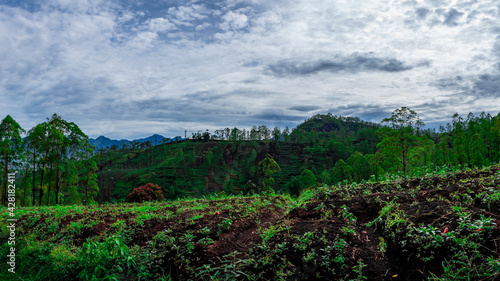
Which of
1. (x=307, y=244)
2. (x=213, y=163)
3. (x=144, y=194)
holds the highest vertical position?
(x=307, y=244)

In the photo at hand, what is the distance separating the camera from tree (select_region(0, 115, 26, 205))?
1745 centimetres

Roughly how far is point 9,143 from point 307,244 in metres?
21.7

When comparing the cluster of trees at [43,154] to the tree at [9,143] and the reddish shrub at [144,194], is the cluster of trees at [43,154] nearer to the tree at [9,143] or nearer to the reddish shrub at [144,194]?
the tree at [9,143]

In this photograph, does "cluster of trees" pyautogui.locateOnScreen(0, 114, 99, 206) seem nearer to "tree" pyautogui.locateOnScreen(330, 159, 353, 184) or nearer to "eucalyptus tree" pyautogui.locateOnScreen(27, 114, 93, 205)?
"eucalyptus tree" pyautogui.locateOnScreen(27, 114, 93, 205)

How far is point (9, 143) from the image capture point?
1766cm

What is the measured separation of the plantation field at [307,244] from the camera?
9.70 ft

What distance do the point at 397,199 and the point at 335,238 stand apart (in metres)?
1.80

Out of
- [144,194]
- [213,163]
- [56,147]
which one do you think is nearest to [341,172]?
[144,194]

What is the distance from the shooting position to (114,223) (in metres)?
5.78

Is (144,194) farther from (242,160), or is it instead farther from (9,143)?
(242,160)

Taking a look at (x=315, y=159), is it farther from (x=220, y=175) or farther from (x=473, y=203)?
(x=473, y=203)

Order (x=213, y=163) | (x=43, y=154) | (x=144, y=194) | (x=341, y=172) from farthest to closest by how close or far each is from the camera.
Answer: (x=213, y=163), (x=341, y=172), (x=43, y=154), (x=144, y=194)

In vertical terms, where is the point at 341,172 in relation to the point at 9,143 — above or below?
below

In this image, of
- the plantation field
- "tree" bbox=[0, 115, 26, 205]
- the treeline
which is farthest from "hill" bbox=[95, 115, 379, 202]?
the plantation field
